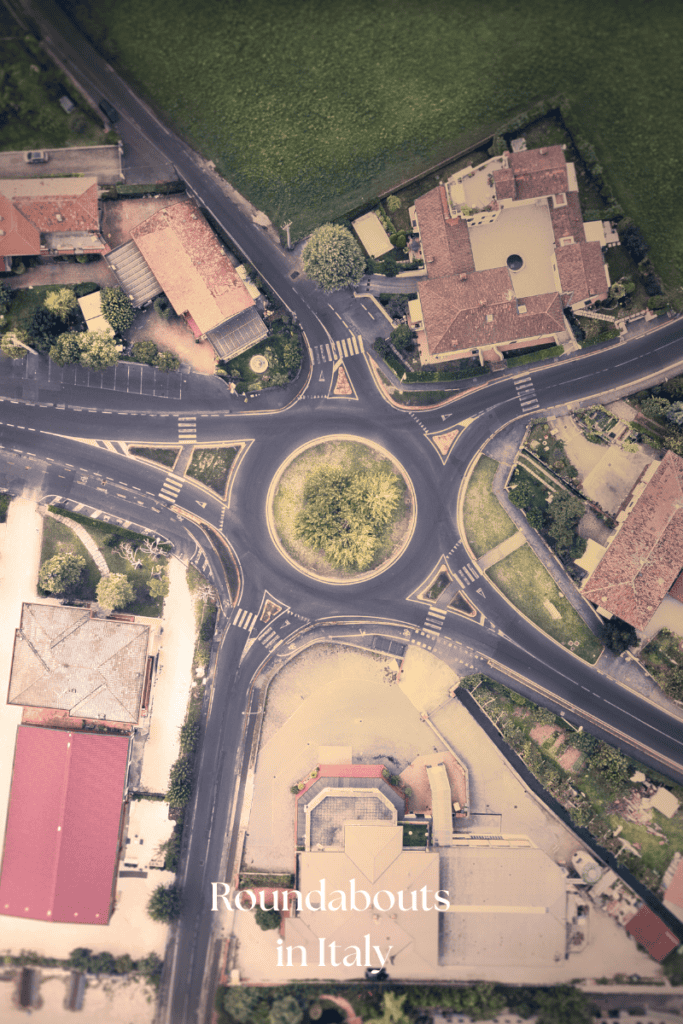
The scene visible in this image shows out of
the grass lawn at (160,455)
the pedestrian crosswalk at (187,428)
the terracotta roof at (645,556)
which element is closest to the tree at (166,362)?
the pedestrian crosswalk at (187,428)

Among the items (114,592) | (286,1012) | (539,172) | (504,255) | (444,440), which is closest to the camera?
(286,1012)

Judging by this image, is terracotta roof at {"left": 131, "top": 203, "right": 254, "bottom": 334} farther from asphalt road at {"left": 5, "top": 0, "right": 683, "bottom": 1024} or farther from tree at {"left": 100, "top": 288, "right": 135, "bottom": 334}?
asphalt road at {"left": 5, "top": 0, "right": 683, "bottom": 1024}

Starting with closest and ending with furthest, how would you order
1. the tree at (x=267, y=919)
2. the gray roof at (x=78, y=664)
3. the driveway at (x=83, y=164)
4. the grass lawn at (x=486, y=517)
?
the tree at (x=267, y=919) < the gray roof at (x=78, y=664) < the driveway at (x=83, y=164) < the grass lawn at (x=486, y=517)

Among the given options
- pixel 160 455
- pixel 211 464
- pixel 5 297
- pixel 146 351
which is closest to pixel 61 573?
pixel 160 455

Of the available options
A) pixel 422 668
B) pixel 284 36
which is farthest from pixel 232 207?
pixel 422 668

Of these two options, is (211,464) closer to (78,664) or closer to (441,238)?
(78,664)

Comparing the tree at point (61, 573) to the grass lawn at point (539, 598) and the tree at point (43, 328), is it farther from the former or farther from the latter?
the grass lawn at point (539, 598)

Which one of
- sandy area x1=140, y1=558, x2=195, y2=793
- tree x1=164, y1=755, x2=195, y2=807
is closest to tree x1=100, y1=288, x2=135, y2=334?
sandy area x1=140, y1=558, x2=195, y2=793
